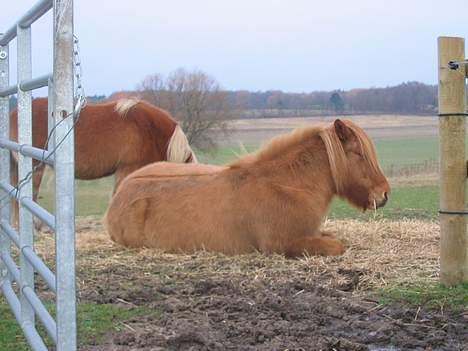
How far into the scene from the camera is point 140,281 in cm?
491

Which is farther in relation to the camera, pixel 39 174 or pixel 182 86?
pixel 182 86

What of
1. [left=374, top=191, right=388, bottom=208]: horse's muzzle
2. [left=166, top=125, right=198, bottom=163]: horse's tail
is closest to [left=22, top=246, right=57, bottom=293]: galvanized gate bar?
[left=374, top=191, right=388, bottom=208]: horse's muzzle

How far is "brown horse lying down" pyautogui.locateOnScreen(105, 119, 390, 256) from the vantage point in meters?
5.69

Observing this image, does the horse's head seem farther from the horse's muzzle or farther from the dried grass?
the dried grass

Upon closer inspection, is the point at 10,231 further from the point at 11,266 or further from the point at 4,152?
the point at 4,152

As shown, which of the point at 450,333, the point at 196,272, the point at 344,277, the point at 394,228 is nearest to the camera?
the point at 450,333

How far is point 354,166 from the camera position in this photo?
5953 mm

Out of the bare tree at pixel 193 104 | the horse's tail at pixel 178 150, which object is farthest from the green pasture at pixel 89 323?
the bare tree at pixel 193 104

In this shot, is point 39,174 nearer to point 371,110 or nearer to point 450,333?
point 450,333

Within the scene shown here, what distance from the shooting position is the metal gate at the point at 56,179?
244 cm

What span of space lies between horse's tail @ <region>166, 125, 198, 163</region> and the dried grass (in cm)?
190

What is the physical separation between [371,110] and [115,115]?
1803cm

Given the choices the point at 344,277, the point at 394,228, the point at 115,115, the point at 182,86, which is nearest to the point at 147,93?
the point at 182,86

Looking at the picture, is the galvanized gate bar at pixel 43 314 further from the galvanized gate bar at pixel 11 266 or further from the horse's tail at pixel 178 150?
the horse's tail at pixel 178 150
